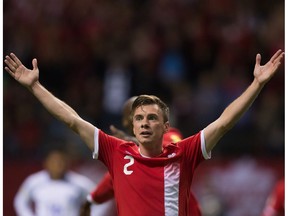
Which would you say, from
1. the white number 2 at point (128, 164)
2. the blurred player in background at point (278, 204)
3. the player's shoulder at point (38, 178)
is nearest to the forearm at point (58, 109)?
the white number 2 at point (128, 164)

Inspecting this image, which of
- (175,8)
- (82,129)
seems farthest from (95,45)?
(82,129)

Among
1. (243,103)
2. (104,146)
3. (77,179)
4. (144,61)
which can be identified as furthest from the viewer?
(144,61)

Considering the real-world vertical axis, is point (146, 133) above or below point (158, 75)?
above

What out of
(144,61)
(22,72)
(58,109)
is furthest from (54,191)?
(58,109)

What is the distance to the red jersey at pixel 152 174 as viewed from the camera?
6629 millimetres

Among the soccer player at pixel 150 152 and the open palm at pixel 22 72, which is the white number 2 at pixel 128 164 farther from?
the open palm at pixel 22 72

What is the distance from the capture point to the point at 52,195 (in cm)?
1243

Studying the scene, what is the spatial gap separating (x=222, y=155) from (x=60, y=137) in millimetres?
2414

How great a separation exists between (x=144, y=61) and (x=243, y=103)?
8.62 meters

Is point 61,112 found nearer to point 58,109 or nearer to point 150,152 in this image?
point 58,109

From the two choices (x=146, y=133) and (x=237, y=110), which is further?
(x=146, y=133)

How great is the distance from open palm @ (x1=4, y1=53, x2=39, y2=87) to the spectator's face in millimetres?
5364

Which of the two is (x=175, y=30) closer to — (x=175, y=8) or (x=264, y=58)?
(x=175, y=8)

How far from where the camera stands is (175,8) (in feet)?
53.0
